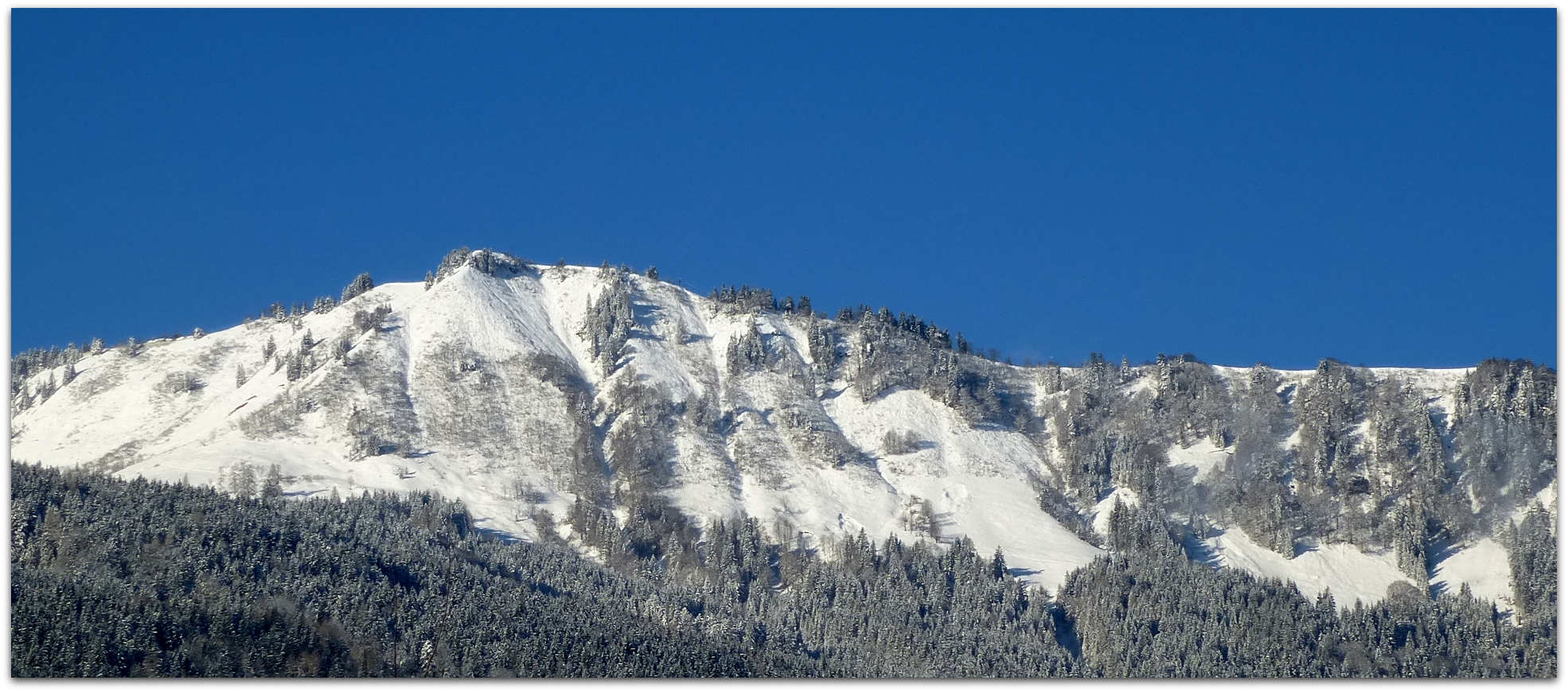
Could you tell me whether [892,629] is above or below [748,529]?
below

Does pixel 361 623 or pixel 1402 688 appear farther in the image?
pixel 361 623

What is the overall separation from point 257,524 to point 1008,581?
261 feet

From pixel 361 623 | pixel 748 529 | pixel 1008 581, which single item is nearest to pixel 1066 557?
pixel 1008 581

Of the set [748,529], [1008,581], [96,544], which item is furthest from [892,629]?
[96,544]

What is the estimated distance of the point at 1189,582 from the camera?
175 metres

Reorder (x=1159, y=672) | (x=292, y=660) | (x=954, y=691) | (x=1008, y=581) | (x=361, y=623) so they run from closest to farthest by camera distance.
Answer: (x=954, y=691), (x=292, y=660), (x=361, y=623), (x=1159, y=672), (x=1008, y=581)

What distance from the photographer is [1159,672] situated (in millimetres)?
150500

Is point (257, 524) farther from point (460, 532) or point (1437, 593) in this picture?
point (1437, 593)

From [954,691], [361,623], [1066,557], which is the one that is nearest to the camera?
[954,691]

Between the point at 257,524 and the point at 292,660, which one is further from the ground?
the point at 257,524

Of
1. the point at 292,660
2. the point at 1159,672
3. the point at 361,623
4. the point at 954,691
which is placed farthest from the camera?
the point at 1159,672

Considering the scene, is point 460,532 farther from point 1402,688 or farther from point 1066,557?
point 1402,688

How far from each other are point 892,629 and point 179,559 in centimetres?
6749

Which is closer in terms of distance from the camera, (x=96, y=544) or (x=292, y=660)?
(x=292, y=660)
